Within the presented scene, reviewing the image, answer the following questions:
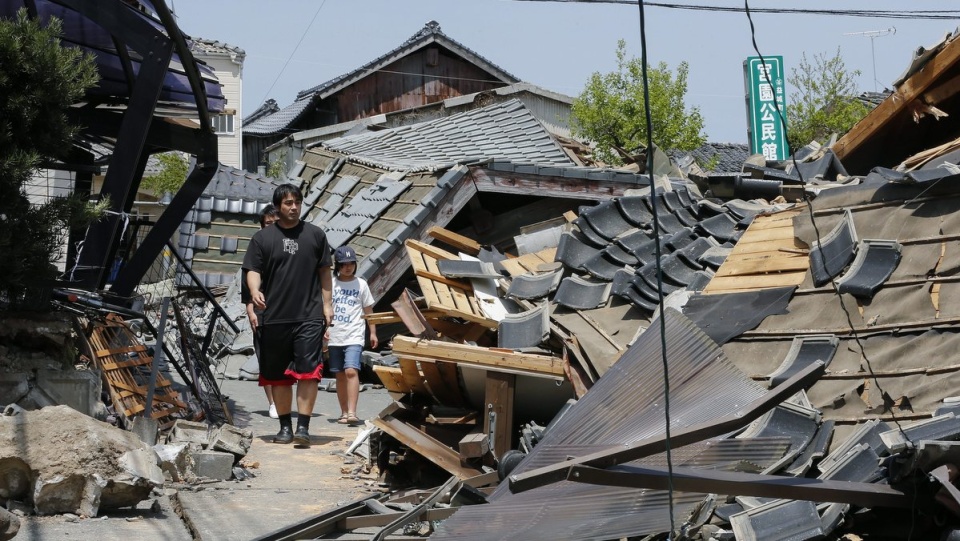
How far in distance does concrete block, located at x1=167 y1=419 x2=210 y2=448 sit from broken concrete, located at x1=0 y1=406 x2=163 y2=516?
4.93ft

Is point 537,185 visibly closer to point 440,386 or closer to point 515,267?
point 515,267

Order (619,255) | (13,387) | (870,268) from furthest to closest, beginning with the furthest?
(619,255)
(13,387)
(870,268)

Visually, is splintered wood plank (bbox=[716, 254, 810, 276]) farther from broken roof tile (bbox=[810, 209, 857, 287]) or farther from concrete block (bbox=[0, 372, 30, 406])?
concrete block (bbox=[0, 372, 30, 406])

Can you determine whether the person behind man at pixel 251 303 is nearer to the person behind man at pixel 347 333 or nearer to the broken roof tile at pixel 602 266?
the person behind man at pixel 347 333

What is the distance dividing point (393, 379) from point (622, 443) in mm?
3653

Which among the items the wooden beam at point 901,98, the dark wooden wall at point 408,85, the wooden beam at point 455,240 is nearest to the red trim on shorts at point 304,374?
the wooden beam at point 455,240

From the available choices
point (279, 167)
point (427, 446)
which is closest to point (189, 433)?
point (427, 446)

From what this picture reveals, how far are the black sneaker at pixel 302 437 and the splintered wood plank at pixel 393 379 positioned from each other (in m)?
0.89

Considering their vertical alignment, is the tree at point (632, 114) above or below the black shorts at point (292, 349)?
above

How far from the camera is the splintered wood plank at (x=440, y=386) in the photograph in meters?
7.86

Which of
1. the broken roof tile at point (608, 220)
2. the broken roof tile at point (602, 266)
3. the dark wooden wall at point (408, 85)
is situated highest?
the dark wooden wall at point (408, 85)

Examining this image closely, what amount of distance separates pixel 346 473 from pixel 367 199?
790cm

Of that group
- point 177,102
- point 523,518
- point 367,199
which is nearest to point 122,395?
point 177,102

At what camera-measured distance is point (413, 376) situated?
26.7 ft
